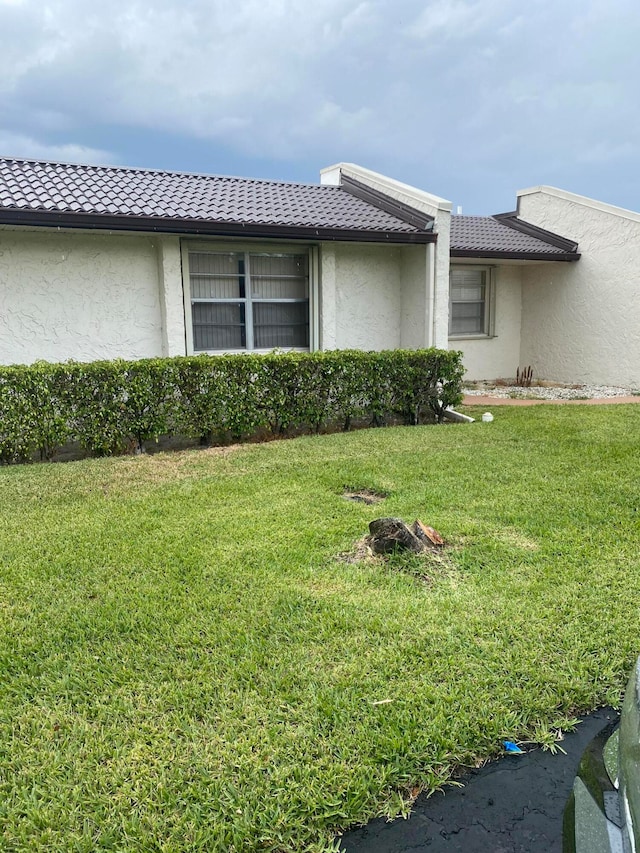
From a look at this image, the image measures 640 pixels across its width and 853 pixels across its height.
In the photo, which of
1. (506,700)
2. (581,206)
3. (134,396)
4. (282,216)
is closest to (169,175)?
(282,216)

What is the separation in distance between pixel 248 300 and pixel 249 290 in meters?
0.18

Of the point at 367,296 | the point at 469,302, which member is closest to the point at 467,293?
the point at 469,302

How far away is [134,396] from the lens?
8.70 m

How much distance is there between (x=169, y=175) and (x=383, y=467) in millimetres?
8456

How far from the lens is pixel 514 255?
14.8 metres

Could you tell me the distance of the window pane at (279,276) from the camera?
1157cm

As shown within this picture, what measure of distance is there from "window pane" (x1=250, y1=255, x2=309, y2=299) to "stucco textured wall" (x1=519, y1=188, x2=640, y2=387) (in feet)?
25.1

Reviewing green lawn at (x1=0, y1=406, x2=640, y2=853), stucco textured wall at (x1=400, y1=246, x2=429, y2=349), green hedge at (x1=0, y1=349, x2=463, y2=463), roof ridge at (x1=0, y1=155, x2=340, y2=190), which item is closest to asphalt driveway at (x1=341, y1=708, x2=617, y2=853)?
green lawn at (x1=0, y1=406, x2=640, y2=853)

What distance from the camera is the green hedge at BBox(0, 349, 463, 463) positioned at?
825 centimetres

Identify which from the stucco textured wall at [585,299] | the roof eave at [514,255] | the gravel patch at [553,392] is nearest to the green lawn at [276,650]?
the gravel patch at [553,392]

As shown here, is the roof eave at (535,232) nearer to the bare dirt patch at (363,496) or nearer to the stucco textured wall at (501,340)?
the stucco textured wall at (501,340)

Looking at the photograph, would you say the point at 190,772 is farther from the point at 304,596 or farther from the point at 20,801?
the point at 304,596

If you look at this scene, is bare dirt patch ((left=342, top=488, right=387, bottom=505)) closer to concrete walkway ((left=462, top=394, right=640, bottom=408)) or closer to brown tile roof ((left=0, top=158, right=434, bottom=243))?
brown tile roof ((left=0, top=158, right=434, bottom=243))

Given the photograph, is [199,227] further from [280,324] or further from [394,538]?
[394,538]
